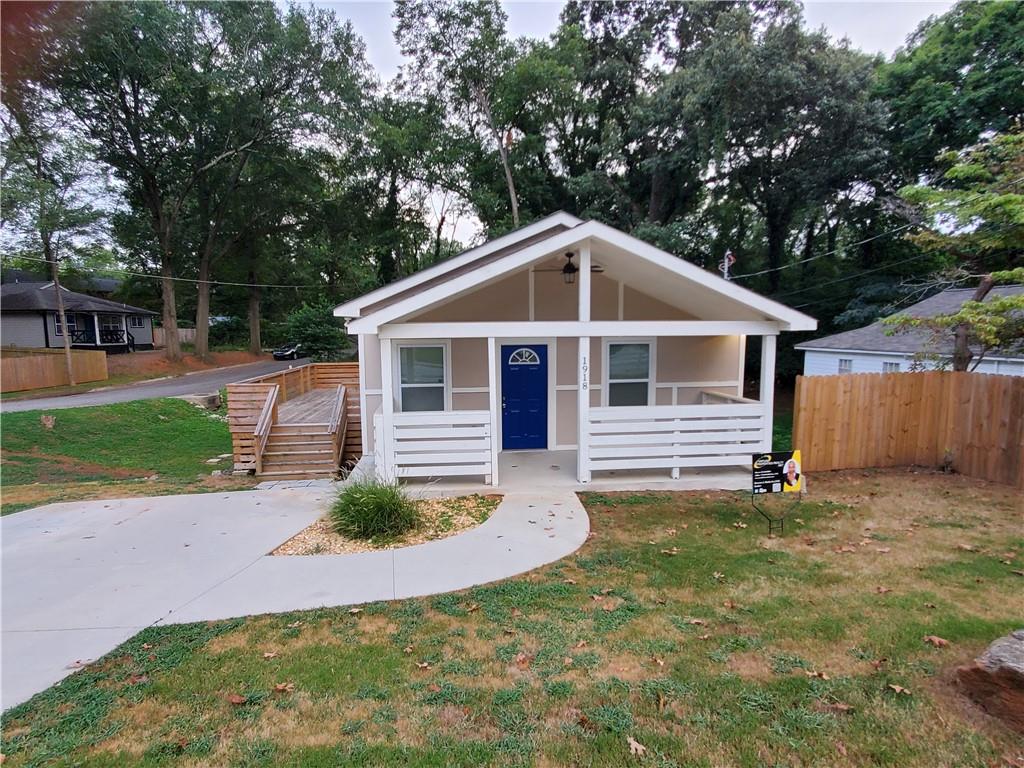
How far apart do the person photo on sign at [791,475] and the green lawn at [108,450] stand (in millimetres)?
8639

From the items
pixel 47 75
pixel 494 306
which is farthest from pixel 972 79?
pixel 47 75

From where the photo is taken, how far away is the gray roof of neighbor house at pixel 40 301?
25.6 meters

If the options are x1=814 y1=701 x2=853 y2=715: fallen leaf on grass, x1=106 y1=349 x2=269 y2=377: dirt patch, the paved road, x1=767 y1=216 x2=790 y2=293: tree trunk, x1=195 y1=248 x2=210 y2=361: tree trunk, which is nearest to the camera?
x1=814 y1=701 x2=853 y2=715: fallen leaf on grass

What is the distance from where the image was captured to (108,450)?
1234cm

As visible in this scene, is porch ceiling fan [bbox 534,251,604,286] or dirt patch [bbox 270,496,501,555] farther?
porch ceiling fan [bbox 534,251,604,286]

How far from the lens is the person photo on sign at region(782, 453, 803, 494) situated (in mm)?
5395

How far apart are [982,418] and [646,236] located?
42.2ft

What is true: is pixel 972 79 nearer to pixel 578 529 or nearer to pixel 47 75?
pixel 578 529

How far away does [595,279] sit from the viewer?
8984mm

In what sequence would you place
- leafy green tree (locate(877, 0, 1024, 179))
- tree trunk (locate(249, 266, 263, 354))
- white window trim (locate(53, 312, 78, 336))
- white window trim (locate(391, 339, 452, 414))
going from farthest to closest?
tree trunk (locate(249, 266, 263, 354)) → white window trim (locate(53, 312, 78, 336)) → leafy green tree (locate(877, 0, 1024, 179)) → white window trim (locate(391, 339, 452, 414))

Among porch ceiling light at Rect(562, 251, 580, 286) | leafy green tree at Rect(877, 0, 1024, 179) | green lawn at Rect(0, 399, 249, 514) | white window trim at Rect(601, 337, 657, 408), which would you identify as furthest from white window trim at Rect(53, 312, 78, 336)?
leafy green tree at Rect(877, 0, 1024, 179)

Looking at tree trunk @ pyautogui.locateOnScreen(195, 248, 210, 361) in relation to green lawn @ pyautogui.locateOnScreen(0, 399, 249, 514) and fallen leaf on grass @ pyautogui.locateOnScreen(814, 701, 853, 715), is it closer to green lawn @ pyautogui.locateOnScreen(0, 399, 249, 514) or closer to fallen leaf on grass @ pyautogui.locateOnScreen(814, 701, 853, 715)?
green lawn @ pyautogui.locateOnScreen(0, 399, 249, 514)

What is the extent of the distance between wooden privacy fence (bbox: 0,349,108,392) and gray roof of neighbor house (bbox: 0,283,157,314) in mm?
5761

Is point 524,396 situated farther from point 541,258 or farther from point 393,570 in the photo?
point 393,570
